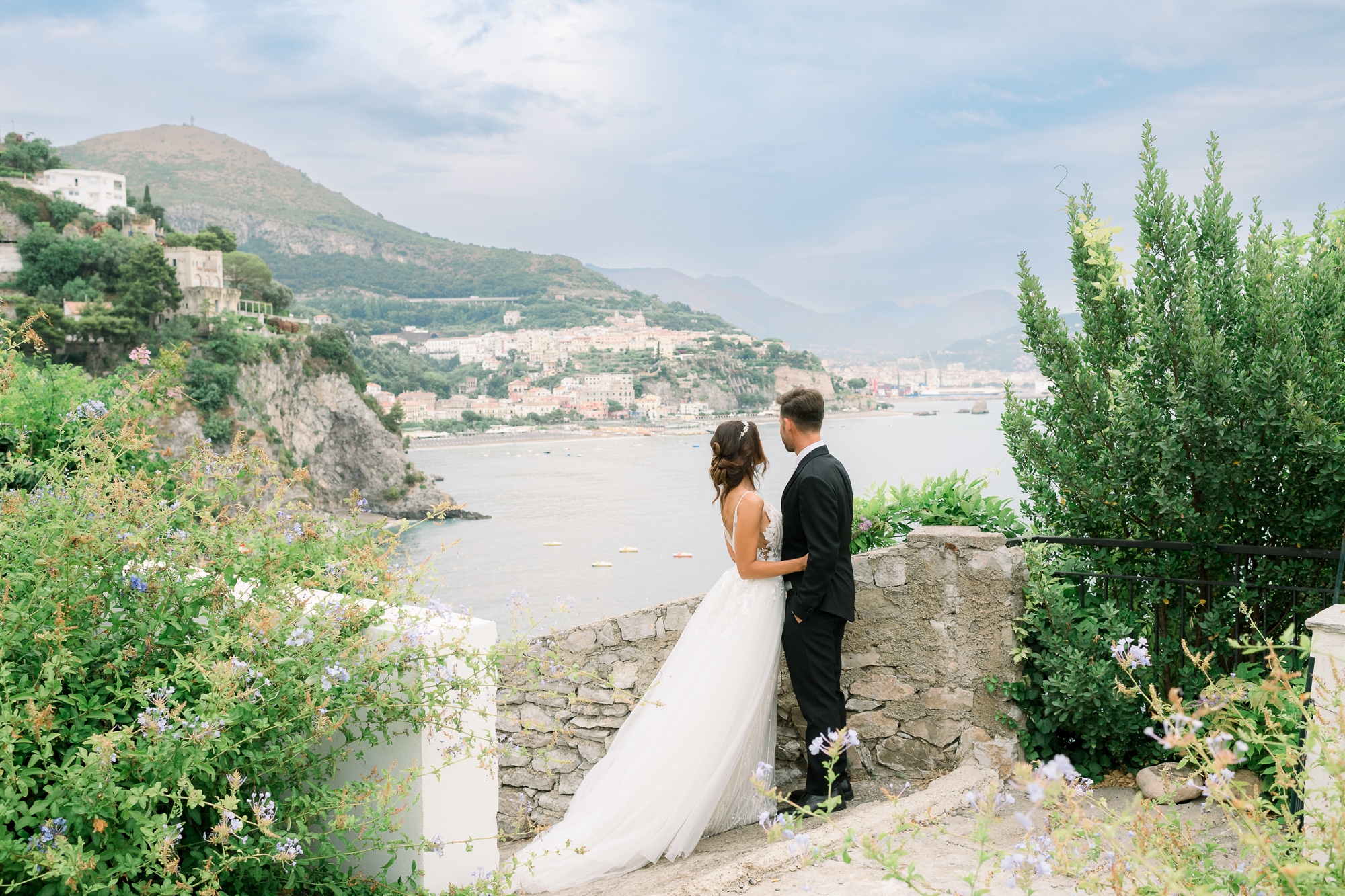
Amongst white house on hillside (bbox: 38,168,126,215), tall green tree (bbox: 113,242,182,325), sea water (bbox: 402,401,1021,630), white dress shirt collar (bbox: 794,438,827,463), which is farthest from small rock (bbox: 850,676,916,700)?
white house on hillside (bbox: 38,168,126,215)

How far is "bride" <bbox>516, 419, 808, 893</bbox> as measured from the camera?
3.38 metres

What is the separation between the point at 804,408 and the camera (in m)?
3.45

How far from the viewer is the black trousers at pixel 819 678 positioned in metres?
3.39

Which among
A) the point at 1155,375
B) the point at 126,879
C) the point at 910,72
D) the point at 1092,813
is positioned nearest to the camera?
the point at 126,879

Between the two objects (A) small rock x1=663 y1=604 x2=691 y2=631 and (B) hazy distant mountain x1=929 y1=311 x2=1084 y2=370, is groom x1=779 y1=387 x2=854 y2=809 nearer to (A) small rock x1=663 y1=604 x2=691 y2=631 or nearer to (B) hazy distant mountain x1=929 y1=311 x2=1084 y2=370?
(A) small rock x1=663 y1=604 x2=691 y2=631

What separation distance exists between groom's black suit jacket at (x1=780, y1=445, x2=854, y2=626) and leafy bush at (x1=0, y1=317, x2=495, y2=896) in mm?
1404

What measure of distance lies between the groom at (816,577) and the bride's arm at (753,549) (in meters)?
0.08

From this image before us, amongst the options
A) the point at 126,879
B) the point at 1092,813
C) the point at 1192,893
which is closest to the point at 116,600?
the point at 126,879

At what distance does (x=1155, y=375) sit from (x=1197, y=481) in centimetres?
52

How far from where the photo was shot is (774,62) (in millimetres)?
81375

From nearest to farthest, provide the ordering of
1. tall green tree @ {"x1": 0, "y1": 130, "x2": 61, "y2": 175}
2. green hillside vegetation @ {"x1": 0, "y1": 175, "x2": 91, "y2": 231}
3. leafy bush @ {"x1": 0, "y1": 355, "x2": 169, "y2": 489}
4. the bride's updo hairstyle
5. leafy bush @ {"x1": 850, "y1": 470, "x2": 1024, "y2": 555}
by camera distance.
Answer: the bride's updo hairstyle → leafy bush @ {"x1": 850, "y1": 470, "x2": 1024, "y2": 555} → leafy bush @ {"x1": 0, "y1": 355, "x2": 169, "y2": 489} → green hillside vegetation @ {"x1": 0, "y1": 175, "x2": 91, "y2": 231} → tall green tree @ {"x1": 0, "y1": 130, "x2": 61, "y2": 175}

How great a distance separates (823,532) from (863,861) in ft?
3.96

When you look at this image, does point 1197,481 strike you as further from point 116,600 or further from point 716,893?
point 116,600

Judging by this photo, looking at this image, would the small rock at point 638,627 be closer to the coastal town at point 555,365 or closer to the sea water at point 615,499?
the sea water at point 615,499
